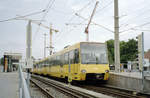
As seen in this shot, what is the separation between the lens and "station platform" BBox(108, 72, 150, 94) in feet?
36.9

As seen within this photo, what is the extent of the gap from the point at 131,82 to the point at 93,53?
3610mm

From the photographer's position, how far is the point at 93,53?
1524 cm

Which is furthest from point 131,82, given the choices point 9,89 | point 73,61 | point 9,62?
point 9,62

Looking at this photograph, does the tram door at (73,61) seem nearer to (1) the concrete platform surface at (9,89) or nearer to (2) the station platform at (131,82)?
(2) the station platform at (131,82)

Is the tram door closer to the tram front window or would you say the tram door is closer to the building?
the tram front window

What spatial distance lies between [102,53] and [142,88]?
4940mm

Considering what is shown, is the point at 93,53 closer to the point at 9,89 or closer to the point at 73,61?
the point at 73,61

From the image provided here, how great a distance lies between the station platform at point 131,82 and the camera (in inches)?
443

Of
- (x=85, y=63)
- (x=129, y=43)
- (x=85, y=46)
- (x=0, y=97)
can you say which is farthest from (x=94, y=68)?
(x=129, y=43)

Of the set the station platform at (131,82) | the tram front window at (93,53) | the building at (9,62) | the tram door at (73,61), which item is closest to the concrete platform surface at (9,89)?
the tram door at (73,61)

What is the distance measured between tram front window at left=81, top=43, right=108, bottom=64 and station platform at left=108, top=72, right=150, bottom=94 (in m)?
1.53

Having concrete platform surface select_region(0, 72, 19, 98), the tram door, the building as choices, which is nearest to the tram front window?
the tram door

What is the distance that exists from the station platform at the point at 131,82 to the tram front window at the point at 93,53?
5.03ft

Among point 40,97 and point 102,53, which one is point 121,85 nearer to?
point 102,53
